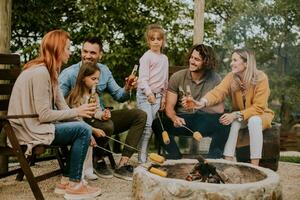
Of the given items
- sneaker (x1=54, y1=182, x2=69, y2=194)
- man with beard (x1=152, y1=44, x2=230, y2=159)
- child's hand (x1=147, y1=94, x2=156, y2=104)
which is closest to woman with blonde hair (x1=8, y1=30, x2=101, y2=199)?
sneaker (x1=54, y1=182, x2=69, y2=194)

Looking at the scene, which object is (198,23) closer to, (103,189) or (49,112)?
(103,189)

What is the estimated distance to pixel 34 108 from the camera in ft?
11.3

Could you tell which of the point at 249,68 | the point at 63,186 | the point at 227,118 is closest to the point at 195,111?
the point at 227,118

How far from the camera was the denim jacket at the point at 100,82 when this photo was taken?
4.27 metres

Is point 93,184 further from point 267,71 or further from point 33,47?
point 267,71

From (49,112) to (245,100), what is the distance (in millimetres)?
1883

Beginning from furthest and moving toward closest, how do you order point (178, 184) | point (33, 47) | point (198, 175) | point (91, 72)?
point (33, 47) < point (91, 72) < point (198, 175) < point (178, 184)

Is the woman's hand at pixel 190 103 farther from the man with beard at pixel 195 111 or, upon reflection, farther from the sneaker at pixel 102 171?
the sneaker at pixel 102 171

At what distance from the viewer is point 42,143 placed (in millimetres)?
3377

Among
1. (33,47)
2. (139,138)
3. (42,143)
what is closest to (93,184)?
(139,138)

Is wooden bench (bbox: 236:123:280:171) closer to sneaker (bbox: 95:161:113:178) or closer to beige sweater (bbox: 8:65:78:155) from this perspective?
sneaker (bbox: 95:161:113:178)

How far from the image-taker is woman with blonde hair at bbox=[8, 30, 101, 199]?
3.39 metres

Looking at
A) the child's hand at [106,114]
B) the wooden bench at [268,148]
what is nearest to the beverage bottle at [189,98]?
the wooden bench at [268,148]

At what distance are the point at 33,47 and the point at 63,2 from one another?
2.70ft
